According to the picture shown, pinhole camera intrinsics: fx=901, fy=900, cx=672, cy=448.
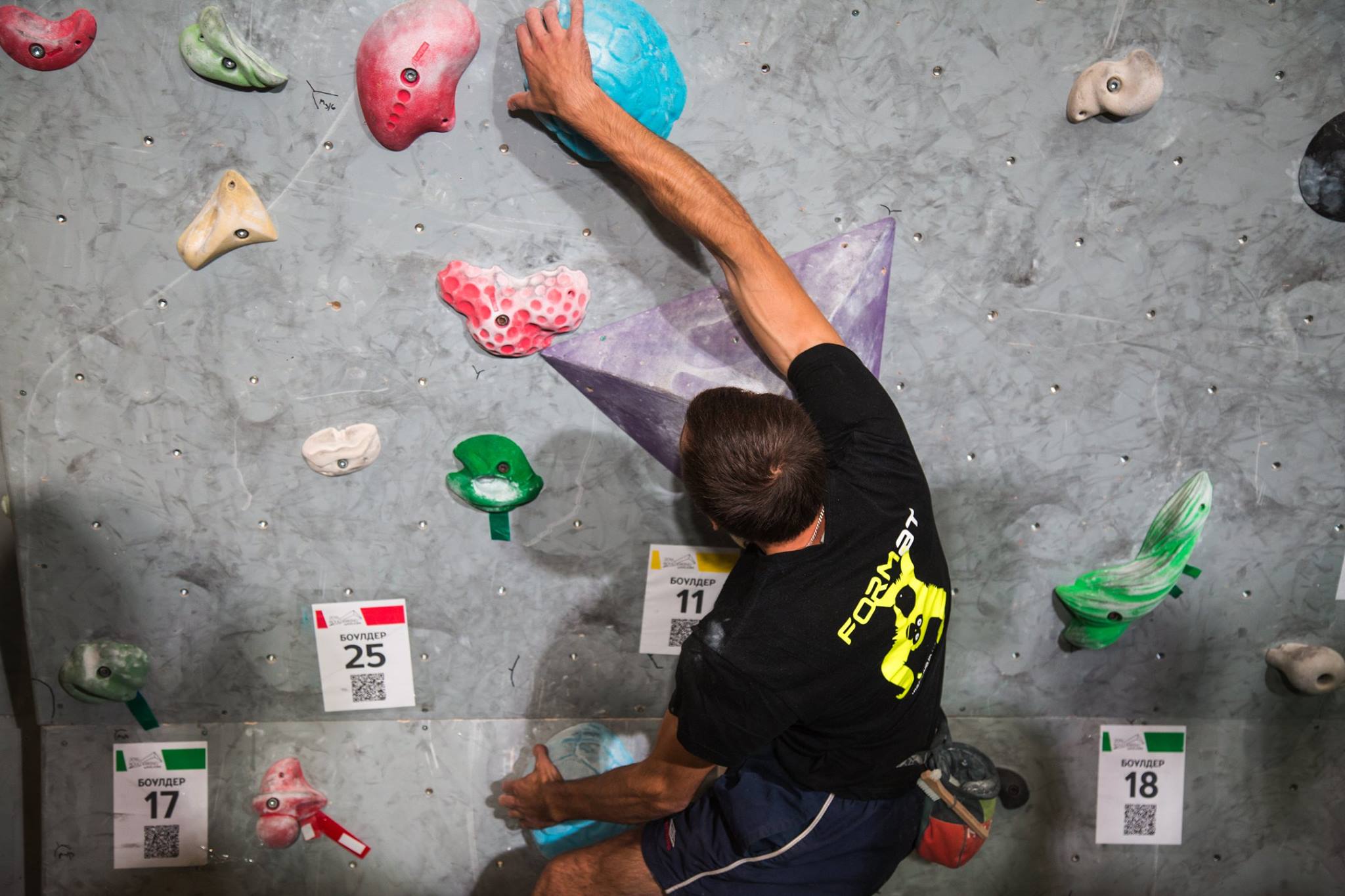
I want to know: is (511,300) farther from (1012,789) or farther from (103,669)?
(1012,789)

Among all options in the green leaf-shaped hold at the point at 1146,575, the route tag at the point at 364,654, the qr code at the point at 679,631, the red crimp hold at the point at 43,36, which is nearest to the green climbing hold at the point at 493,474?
the route tag at the point at 364,654

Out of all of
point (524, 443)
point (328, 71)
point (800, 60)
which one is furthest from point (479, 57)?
point (524, 443)

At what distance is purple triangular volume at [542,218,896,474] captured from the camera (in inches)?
64.9

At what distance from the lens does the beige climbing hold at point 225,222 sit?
5.01ft

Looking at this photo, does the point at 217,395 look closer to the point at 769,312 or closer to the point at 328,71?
the point at 328,71

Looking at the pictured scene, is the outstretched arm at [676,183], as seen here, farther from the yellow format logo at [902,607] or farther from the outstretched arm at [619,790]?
the outstretched arm at [619,790]

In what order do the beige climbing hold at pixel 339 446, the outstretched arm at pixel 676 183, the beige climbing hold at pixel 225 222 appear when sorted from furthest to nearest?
the beige climbing hold at pixel 339 446 < the beige climbing hold at pixel 225 222 < the outstretched arm at pixel 676 183

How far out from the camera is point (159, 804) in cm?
179

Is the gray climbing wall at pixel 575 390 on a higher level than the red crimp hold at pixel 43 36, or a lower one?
lower

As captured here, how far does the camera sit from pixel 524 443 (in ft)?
5.56

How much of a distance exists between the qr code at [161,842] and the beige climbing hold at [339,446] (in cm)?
82

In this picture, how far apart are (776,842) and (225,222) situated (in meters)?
1.39

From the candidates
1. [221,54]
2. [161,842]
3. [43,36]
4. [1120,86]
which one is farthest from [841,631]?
[43,36]

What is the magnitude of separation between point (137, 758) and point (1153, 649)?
2.08 metres
